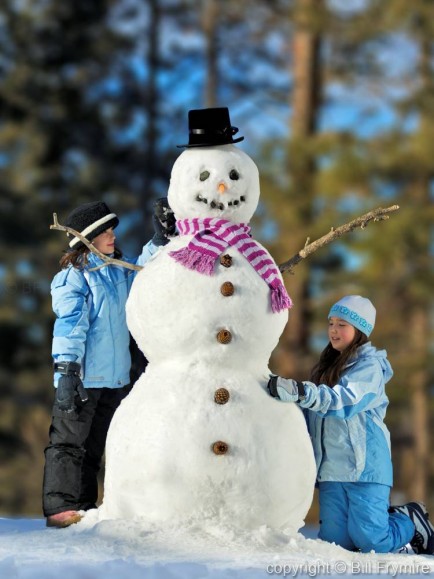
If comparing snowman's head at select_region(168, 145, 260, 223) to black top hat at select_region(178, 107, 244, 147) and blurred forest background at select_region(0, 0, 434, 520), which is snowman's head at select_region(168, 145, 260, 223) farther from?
blurred forest background at select_region(0, 0, 434, 520)

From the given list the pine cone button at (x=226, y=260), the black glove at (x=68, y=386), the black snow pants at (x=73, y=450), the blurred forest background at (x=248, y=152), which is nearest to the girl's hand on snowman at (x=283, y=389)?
the pine cone button at (x=226, y=260)

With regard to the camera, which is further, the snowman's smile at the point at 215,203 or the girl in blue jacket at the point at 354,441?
the girl in blue jacket at the point at 354,441

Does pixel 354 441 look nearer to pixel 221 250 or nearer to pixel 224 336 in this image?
pixel 224 336

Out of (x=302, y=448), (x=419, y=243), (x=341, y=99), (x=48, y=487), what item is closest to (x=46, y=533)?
(x=48, y=487)

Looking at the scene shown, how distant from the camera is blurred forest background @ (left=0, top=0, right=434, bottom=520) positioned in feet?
42.9

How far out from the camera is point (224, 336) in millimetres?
3928

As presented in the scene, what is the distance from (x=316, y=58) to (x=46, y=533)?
10523 mm

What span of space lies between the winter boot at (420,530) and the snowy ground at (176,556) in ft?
1.83

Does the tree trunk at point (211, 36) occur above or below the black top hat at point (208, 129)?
above

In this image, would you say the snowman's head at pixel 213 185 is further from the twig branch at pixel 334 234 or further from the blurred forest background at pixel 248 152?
the blurred forest background at pixel 248 152

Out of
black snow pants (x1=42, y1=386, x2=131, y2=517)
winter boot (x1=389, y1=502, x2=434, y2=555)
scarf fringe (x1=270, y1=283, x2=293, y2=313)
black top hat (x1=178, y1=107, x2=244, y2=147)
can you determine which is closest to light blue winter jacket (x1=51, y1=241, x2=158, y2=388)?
black snow pants (x1=42, y1=386, x2=131, y2=517)

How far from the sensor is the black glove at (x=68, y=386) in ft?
14.1

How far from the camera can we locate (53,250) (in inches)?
594

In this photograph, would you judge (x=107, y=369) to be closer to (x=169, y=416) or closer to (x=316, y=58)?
(x=169, y=416)
